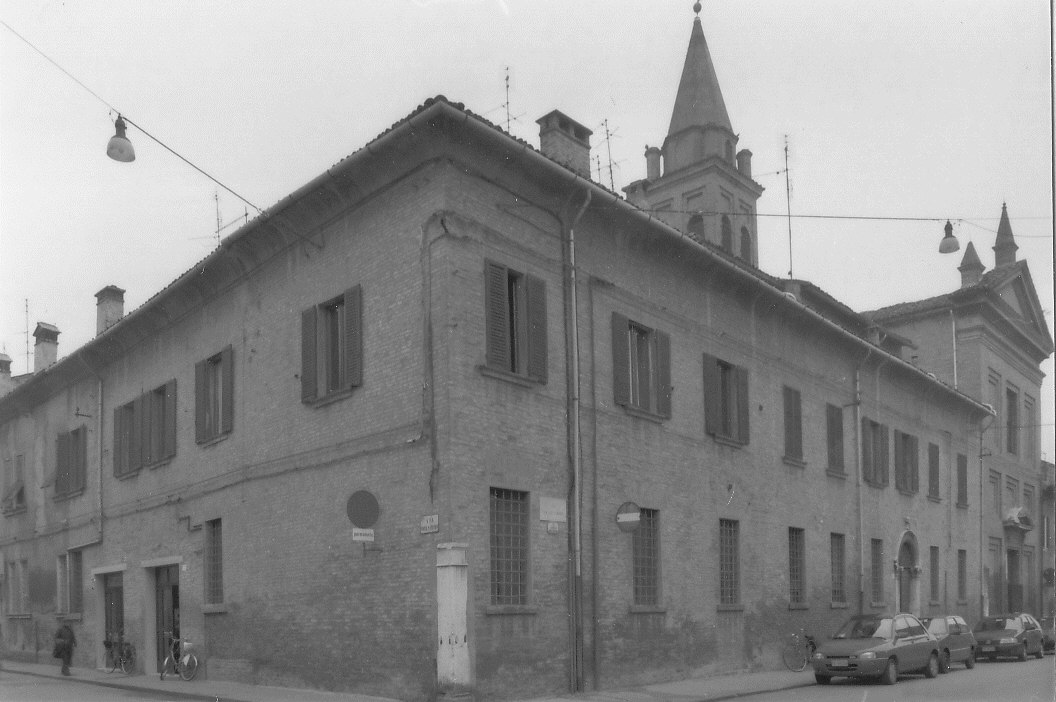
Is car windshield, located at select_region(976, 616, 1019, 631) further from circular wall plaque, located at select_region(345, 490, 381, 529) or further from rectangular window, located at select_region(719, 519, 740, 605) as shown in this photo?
circular wall plaque, located at select_region(345, 490, 381, 529)

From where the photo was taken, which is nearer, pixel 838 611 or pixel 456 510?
pixel 456 510

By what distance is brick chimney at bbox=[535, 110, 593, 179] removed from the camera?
19703 mm

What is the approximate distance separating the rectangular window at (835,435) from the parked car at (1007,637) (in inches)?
234

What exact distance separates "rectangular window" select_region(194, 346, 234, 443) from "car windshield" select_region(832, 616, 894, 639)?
12.6 m

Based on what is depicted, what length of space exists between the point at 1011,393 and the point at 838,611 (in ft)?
65.7

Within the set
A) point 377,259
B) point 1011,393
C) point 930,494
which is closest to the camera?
point 377,259

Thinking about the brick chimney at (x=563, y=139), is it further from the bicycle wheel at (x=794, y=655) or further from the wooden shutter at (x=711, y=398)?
the bicycle wheel at (x=794, y=655)

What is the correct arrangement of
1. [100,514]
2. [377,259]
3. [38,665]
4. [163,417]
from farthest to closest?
[38,665] → [100,514] → [163,417] → [377,259]

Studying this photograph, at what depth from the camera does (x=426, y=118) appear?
15.0 metres

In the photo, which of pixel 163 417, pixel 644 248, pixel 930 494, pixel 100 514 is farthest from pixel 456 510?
pixel 930 494

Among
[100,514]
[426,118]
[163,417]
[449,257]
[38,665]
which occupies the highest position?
[426,118]

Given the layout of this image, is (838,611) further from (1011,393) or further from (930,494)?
(1011,393)

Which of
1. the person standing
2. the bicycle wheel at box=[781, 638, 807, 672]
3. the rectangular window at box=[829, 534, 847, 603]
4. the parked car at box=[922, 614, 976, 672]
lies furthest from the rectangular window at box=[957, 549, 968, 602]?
the person standing

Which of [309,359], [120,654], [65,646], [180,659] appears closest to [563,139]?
[309,359]
